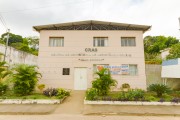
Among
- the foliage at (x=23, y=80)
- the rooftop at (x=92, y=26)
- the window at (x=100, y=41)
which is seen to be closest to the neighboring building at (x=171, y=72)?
the rooftop at (x=92, y=26)

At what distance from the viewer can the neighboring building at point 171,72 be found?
11.6m

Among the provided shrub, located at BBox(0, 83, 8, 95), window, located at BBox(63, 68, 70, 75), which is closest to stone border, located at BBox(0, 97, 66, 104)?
shrub, located at BBox(0, 83, 8, 95)

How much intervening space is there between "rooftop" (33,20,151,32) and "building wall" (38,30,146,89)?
19.2 inches

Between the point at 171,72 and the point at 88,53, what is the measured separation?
7776mm

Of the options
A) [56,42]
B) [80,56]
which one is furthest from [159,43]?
[56,42]

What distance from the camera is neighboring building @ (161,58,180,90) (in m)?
11.6

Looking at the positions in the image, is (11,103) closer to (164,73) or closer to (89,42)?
(89,42)

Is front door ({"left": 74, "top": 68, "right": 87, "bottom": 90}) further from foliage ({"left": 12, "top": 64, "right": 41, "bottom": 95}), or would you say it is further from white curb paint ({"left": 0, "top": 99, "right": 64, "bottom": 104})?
white curb paint ({"left": 0, "top": 99, "right": 64, "bottom": 104})

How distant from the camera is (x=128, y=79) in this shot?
1363 centimetres

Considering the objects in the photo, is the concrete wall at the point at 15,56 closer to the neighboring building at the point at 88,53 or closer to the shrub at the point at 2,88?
the neighboring building at the point at 88,53

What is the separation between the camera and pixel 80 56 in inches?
554

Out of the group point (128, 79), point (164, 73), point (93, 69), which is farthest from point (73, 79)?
point (164, 73)

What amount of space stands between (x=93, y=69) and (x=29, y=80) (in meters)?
6.07

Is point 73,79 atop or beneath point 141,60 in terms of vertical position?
beneath
